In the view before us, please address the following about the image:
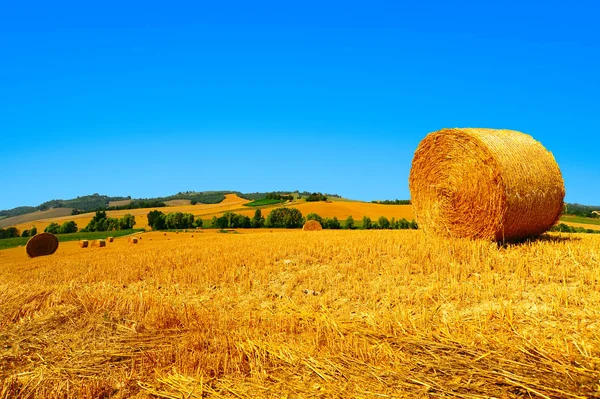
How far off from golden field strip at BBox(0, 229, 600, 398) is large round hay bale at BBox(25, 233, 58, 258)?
1895 cm

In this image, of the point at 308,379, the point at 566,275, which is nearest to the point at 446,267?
the point at 566,275

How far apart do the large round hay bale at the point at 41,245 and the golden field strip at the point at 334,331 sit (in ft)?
62.2

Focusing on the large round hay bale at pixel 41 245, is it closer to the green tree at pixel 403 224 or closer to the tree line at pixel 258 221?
the tree line at pixel 258 221

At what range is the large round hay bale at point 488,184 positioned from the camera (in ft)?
34.3

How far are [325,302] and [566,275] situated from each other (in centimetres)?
420

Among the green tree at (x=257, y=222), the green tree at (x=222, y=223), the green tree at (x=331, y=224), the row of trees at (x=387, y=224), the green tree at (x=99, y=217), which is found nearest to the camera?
the row of trees at (x=387, y=224)

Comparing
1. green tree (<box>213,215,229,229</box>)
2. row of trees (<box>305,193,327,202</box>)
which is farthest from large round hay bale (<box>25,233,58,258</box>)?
row of trees (<box>305,193,327,202</box>)

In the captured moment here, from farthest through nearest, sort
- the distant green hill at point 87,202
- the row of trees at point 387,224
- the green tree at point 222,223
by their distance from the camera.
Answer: the distant green hill at point 87,202 → the green tree at point 222,223 → the row of trees at point 387,224

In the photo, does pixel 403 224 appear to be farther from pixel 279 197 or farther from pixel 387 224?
pixel 279 197

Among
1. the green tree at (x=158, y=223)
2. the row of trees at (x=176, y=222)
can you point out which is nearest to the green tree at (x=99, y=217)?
the green tree at (x=158, y=223)

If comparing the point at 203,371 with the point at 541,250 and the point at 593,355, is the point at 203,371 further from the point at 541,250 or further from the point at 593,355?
the point at 541,250

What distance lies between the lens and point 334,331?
5.66 m

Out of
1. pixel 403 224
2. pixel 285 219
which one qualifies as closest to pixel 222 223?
pixel 285 219

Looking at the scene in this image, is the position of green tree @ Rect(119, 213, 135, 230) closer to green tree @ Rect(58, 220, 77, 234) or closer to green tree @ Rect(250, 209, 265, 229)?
green tree @ Rect(58, 220, 77, 234)
